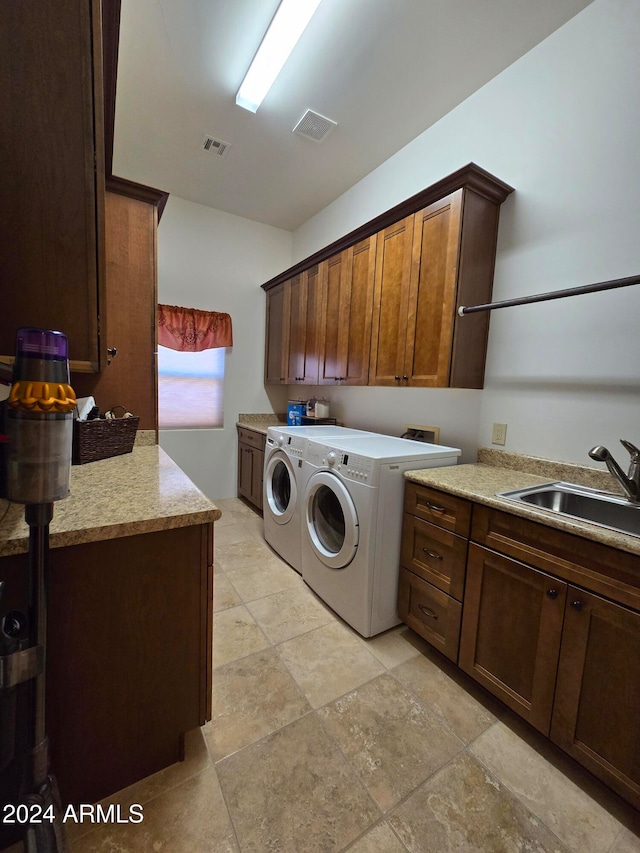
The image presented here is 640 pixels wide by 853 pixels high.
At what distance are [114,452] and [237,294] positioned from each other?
7.99 ft

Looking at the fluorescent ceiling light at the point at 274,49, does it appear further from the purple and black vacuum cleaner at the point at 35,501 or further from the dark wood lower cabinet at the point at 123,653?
the dark wood lower cabinet at the point at 123,653

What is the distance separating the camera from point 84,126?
2.98ft

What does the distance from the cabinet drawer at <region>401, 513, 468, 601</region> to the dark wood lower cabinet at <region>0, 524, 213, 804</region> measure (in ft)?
3.23

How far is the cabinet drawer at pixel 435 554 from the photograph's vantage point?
148 cm

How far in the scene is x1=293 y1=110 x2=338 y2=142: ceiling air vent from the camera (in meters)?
2.22

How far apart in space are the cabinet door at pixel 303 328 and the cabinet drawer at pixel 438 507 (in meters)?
1.54

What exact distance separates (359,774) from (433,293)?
2080mm

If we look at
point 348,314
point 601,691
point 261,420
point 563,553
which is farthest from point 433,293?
point 261,420

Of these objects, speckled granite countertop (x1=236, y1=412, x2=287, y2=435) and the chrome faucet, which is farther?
speckled granite countertop (x1=236, y1=412, x2=287, y2=435)

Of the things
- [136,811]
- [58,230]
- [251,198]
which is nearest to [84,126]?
[58,230]

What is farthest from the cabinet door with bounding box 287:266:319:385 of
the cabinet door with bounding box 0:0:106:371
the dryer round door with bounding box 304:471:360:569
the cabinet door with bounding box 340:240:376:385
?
the cabinet door with bounding box 0:0:106:371

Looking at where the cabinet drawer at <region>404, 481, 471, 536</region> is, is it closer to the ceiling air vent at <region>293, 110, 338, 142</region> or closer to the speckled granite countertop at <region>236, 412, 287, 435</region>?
the speckled granite countertop at <region>236, 412, 287, 435</region>

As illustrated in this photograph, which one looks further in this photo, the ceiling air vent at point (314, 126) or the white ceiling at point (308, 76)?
the ceiling air vent at point (314, 126)

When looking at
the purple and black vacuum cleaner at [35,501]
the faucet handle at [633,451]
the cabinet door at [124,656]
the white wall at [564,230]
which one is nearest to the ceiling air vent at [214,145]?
the white wall at [564,230]
